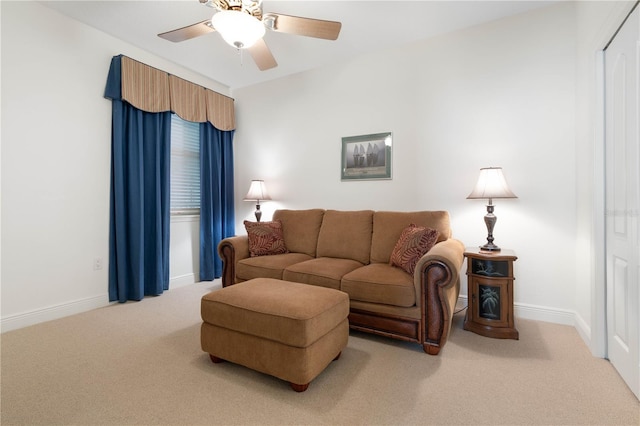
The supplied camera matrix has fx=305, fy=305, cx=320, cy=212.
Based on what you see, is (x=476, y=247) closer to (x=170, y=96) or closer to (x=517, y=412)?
(x=517, y=412)

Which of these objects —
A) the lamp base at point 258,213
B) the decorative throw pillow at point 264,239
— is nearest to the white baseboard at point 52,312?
the decorative throw pillow at point 264,239

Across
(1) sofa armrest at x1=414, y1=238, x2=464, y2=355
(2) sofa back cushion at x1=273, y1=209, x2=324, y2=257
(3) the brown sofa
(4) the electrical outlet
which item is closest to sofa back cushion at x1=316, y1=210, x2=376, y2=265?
(3) the brown sofa

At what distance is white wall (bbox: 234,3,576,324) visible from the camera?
101 inches

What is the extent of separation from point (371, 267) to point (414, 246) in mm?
403

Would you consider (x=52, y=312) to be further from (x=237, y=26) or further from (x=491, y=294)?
(x=491, y=294)

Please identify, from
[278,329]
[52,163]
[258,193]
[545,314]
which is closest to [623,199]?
[545,314]

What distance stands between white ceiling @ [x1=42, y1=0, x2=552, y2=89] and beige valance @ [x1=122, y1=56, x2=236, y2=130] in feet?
0.91

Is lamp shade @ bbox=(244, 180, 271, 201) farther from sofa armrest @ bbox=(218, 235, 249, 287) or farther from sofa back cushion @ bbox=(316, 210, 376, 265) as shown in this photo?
sofa back cushion @ bbox=(316, 210, 376, 265)

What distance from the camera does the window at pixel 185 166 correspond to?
3.75 metres

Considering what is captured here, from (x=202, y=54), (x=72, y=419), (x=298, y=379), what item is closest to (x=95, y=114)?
(x=202, y=54)

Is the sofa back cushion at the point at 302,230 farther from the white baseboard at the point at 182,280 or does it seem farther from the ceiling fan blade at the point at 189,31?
the ceiling fan blade at the point at 189,31

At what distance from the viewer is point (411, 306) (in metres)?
2.08

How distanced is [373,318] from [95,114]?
3179 millimetres

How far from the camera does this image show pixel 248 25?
1792 millimetres
